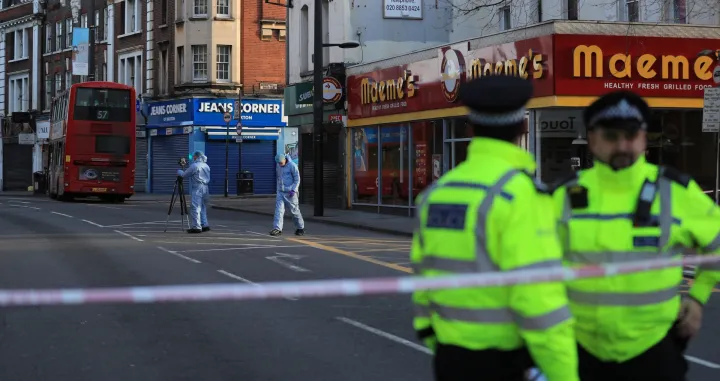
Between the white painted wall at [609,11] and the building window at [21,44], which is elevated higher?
the building window at [21,44]

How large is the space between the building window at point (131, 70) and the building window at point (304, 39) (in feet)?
59.0

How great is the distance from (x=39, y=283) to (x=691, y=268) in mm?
8581

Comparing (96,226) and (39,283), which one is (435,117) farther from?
(39,283)

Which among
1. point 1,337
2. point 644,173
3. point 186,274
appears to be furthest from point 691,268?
point 644,173

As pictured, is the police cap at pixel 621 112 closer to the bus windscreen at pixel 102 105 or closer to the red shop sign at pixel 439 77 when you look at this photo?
the red shop sign at pixel 439 77

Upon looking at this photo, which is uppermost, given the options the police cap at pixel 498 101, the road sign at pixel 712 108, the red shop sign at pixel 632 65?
the red shop sign at pixel 632 65

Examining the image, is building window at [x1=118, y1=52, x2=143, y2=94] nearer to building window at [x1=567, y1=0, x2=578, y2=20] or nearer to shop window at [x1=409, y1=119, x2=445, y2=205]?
shop window at [x1=409, y1=119, x2=445, y2=205]

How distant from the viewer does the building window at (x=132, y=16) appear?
5044 cm

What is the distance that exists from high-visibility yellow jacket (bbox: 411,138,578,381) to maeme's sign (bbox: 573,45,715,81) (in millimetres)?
18429

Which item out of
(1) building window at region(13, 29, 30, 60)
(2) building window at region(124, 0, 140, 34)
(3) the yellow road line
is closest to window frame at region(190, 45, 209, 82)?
(2) building window at region(124, 0, 140, 34)

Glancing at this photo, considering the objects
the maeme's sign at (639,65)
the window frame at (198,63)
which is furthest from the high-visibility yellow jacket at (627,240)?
the window frame at (198,63)

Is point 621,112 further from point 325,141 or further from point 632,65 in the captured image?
point 325,141

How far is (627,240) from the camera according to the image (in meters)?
3.72

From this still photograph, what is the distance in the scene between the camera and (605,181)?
3.78 m
